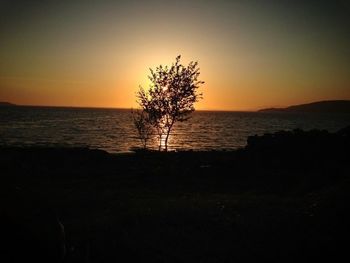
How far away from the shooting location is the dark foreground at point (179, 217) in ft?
21.7

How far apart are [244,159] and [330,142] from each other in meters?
9.38

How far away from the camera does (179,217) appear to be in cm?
1438

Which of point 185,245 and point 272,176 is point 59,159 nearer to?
point 272,176

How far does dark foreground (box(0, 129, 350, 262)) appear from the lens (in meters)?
6.61

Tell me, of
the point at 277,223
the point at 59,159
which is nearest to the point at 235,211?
the point at 277,223

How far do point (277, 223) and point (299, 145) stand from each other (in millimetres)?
21327

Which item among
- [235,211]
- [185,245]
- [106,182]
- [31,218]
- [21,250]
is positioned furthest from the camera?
[106,182]

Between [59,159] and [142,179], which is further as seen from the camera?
[59,159]

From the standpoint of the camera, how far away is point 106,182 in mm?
26812

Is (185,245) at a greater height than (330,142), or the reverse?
(330,142)

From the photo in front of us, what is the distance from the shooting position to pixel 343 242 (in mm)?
11945

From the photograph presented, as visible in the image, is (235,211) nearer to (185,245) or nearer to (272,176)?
(185,245)

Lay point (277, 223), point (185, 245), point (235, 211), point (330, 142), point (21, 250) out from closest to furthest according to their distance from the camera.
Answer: point (21, 250) → point (185, 245) → point (277, 223) → point (235, 211) → point (330, 142)

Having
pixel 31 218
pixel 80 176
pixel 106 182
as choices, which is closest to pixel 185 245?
pixel 31 218
